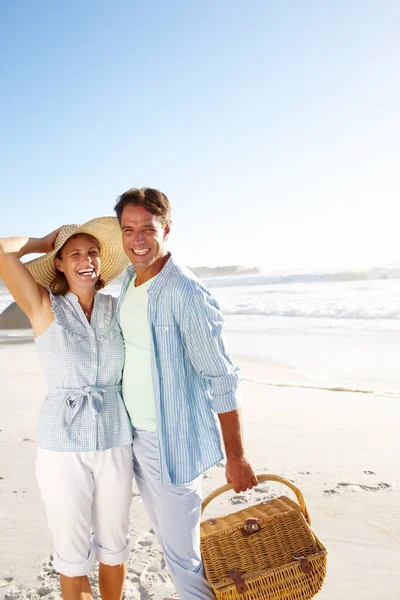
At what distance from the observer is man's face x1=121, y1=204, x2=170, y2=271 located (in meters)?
2.44

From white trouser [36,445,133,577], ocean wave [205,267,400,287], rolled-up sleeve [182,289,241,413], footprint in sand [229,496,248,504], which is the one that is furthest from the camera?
ocean wave [205,267,400,287]

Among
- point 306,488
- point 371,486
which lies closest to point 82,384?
point 306,488

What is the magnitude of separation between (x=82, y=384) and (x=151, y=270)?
58 centimetres

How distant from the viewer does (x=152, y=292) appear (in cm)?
232

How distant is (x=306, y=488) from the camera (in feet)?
13.0

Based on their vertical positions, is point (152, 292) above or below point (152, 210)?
below

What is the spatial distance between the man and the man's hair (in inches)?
6.2

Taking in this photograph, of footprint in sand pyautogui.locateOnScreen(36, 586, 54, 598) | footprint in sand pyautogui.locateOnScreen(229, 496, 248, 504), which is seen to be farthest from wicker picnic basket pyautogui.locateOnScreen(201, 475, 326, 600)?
footprint in sand pyautogui.locateOnScreen(229, 496, 248, 504)

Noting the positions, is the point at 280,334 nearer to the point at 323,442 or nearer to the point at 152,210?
the point at 323,442

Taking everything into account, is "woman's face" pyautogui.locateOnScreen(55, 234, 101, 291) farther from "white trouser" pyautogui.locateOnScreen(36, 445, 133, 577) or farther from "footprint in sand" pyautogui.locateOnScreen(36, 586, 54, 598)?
"footprint in sand" pyautogui.locateOnScreen(36, 586, 54, 598)

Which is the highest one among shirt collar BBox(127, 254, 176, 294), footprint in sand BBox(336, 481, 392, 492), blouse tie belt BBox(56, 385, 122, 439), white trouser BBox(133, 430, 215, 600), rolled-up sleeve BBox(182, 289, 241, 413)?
shirt collar BBox(127, 254, 176, 294)

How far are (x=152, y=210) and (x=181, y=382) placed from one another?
76cm

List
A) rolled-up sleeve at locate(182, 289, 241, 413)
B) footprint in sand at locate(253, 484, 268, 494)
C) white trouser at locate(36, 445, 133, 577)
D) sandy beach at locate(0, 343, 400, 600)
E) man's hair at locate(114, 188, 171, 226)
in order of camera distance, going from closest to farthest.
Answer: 1. rolled-up sleeve at locate(182, 289, 241, 413)
2. white trouser at locate(36, 445, 133, 577)
3. man's hair at locate(114, 188, 171, 226)
4. sandy beach at locate(0, 343, 400, 600)
5. footprint in sand at locate(253, 484, 268, 494)

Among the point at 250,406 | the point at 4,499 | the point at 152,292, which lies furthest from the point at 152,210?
the point at 250,406
